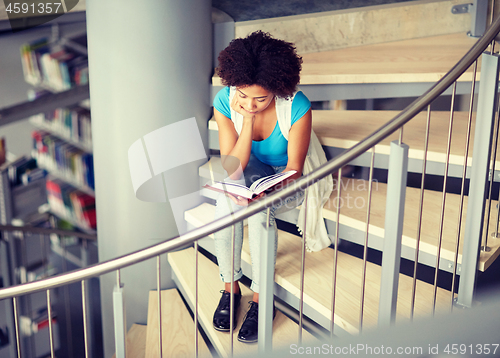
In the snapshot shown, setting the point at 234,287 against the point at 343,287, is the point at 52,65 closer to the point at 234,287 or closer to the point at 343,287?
the point at 234,287

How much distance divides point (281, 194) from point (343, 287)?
72cm

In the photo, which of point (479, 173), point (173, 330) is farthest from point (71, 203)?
point (479, 173)

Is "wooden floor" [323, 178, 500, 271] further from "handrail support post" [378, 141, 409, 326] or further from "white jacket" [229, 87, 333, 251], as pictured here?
"handrail support post" [378, 141, 409, 326]

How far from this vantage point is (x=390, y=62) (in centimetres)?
239

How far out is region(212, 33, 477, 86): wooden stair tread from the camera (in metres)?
2.19

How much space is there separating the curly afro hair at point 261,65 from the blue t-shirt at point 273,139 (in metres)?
0.08

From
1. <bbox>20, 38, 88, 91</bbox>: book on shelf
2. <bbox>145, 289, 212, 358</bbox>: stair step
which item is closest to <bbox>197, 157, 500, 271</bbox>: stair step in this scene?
<bbox>145, 289, 212, 358</bbox>: stair step

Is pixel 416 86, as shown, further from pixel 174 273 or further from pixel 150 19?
pixel 174 273

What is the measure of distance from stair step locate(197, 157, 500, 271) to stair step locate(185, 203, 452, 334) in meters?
0.12

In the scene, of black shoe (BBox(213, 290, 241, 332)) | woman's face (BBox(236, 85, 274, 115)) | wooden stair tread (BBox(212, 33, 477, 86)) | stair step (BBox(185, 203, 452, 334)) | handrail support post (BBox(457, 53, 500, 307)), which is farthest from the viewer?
wooden stair tread (BBox(212, 33, 477, 86))

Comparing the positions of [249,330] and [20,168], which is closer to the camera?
[249,330]

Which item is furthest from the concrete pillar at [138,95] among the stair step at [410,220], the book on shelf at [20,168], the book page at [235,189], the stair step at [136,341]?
the book on shelf at [20,168]

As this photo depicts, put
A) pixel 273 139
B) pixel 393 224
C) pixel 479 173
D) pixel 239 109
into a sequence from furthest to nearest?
pixel 273 139
pixel 239 109
pixel 479 173
pixel 393 224

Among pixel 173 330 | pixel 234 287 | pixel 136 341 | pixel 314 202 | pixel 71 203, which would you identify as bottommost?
pixel 136 341
